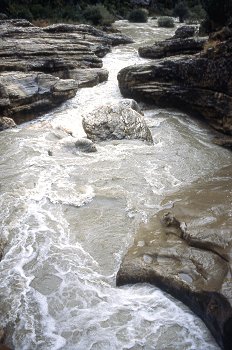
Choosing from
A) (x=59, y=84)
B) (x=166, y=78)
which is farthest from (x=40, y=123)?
(x=166, y=78)

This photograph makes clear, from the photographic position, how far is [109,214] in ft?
20.7

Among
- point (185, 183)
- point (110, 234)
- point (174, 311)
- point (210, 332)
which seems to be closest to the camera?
point (210, 332)

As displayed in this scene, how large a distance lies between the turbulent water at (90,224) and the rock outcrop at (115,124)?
0.31 metres

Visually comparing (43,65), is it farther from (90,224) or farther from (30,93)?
(90,224)

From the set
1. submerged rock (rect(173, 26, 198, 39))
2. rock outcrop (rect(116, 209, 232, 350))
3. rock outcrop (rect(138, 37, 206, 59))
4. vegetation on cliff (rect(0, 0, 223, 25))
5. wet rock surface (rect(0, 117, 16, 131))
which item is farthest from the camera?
vegetation on cliff (rect(0, 0, 223, 25))

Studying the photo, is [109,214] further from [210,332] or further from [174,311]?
[210,332]

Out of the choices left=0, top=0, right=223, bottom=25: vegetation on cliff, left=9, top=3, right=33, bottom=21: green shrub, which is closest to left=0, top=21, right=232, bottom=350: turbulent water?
left=0, top=0, right=223, bottom=25: vegetation on cliff

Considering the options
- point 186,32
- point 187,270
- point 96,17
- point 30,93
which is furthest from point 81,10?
point 187,270

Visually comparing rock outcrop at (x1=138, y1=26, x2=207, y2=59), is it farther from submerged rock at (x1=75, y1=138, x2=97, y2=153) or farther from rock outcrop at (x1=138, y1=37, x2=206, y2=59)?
submerged rock at (x1=75, y1=138, x2=97, y2=153)

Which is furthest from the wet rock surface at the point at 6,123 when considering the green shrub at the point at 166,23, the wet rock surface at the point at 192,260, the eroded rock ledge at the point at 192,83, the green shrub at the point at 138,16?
the green shrub at the point at 138,16

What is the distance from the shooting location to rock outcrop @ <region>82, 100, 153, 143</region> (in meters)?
9.32

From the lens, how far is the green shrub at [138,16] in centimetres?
2478

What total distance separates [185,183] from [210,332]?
3.62 m

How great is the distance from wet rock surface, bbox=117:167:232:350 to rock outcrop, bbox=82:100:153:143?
12.1 feet
